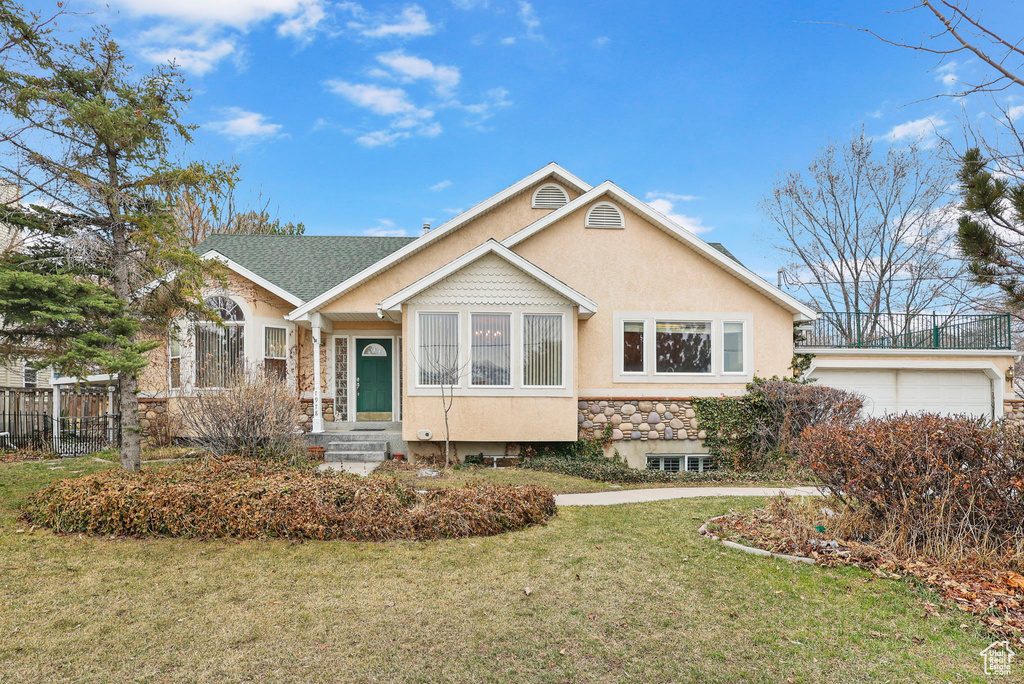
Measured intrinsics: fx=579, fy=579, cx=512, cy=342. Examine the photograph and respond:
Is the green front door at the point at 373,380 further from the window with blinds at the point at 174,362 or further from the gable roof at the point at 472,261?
the window with blinds at the point at 174,362

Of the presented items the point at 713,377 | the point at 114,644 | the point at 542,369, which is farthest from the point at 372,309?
the point at 114,644

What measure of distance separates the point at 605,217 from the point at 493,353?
Result: 4.21 meters

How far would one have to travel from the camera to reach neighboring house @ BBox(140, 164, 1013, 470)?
11258 mm

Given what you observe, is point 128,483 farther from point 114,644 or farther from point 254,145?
point 254,145

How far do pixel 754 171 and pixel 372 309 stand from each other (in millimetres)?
18868

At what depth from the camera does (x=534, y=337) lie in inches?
445

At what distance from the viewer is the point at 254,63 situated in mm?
15430

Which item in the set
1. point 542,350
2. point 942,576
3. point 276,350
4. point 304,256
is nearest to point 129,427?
point 276,350

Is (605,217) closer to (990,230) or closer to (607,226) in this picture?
(607,226)

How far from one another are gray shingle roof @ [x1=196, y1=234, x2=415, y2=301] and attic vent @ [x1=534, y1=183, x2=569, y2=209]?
4235 millimetres

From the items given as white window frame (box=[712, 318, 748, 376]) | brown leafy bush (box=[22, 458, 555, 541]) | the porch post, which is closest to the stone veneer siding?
white window frame (box=[712, 318, 748, 376])

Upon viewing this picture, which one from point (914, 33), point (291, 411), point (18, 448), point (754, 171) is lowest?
point (18, 448)

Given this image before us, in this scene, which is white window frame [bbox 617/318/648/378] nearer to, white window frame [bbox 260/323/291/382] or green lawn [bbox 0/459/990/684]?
green lawn [bbox 0/459/990/684]

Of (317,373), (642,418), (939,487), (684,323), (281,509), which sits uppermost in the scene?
(684,323)
